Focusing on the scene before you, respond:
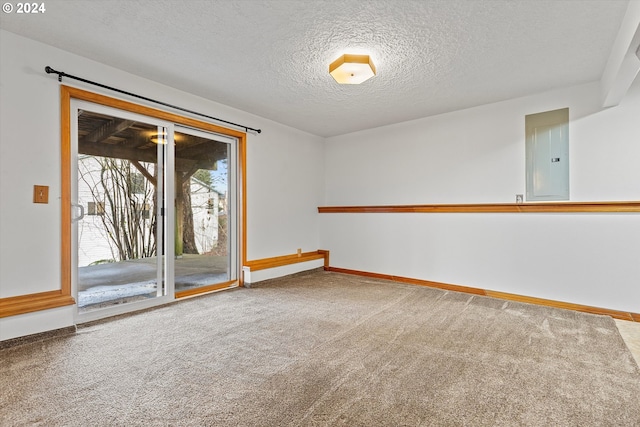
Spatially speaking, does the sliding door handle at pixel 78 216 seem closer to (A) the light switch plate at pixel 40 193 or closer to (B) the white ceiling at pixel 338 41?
(A) the light switch plate at pixel 40 193

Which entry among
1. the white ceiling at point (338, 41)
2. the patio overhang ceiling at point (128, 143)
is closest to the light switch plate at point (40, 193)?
the patio overhang ceiling at point (128, 143)

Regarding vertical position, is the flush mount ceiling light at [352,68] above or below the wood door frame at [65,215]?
above

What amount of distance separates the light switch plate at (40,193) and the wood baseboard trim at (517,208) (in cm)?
368

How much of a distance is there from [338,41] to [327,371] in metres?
2.38

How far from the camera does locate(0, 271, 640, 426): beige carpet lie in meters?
1.41

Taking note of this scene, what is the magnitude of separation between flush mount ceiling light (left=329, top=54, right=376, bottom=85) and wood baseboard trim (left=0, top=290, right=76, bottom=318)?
296cm

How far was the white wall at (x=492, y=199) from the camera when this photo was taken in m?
2.82

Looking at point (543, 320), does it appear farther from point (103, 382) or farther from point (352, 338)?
point (103, 382)

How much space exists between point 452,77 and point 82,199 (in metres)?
3.71

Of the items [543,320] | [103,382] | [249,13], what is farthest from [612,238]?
[103,382]

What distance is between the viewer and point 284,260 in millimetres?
4340

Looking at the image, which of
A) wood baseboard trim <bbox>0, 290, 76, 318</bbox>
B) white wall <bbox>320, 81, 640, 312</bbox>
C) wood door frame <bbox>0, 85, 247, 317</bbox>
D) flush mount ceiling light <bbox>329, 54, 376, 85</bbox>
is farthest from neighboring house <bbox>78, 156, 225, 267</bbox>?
white wall <bbox>320, 81, 640, 312</bbox>

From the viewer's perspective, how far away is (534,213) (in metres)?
3.20

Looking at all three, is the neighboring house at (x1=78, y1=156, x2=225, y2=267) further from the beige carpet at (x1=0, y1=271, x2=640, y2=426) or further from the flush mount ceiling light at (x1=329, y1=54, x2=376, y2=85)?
the flush mount ceiling light at (x1=329, y1=54, x2=376, y2=85)
